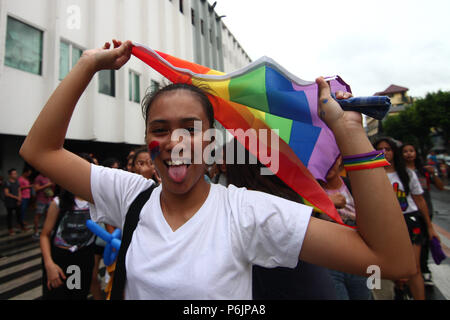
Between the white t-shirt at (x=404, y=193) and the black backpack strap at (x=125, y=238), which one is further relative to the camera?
the white t-shirt at (x=404, y=193)

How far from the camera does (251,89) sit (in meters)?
1.29

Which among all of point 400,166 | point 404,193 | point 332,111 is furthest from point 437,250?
point 332,111

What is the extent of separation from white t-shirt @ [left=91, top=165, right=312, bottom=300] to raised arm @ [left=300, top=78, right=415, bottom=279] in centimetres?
8

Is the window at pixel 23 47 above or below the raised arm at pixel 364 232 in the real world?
above

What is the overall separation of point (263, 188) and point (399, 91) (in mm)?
80324

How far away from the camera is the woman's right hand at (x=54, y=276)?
237 centimetres

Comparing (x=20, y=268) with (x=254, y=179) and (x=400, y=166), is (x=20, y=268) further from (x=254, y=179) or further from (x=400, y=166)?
(x=400, y=166)

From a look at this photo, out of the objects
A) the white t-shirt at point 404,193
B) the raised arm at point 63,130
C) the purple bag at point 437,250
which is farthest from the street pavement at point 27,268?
the raised arm at point 63,130

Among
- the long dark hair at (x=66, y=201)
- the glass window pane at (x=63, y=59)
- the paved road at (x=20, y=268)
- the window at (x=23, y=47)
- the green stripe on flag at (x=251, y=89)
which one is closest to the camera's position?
the green stripe on flag at (x=251, y=89)

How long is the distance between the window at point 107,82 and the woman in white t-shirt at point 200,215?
1067 cm

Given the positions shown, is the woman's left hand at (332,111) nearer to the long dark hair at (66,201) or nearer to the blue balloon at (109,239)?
the blue balloon at (109,239)

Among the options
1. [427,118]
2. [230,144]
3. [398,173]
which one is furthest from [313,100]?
[427,118]

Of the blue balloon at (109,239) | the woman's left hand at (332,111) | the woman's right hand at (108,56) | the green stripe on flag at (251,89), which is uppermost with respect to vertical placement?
the woman's right hand at (108,56)

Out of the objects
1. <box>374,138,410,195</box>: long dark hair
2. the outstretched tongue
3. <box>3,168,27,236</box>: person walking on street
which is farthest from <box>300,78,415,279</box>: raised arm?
<box>3,168,27,236</box>: person walking on street
